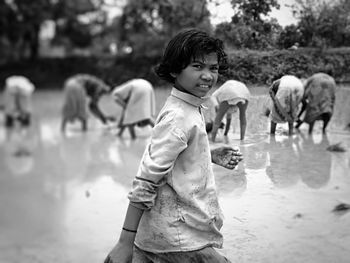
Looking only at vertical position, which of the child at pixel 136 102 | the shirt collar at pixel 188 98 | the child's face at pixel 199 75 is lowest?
the child at pixel 136 102

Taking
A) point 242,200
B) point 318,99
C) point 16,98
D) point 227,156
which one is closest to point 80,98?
point 16,98

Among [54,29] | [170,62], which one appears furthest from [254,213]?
[54,29]

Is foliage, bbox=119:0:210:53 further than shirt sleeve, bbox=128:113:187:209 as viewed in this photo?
Yes

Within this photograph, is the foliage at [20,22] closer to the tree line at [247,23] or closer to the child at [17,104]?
the tree line at [247,23]

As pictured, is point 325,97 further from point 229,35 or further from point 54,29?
point 54,29

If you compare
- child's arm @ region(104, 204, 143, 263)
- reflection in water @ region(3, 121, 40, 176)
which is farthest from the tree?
reflection in water @ region(3, 121, 40, 176)

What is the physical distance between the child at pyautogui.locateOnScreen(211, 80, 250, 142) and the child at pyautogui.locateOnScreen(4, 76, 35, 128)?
5393 mm

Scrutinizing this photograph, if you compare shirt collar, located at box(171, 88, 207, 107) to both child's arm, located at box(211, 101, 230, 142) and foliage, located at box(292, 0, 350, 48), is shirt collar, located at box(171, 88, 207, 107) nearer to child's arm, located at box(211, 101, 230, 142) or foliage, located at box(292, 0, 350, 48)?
child's arm, located at box(211, 101, 230, 142)

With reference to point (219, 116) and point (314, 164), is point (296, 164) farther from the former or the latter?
point (219, 116)

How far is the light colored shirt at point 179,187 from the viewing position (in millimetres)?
1049

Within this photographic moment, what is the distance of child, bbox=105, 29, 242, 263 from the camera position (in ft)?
3.50

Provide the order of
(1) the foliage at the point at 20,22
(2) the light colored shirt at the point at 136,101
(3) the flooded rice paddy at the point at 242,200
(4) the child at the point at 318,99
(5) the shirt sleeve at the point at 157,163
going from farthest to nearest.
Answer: (1) the foliage at the point at 20,22 < (2) the light colored shirt at the point at 136,101 < (4) the child at the point at 318,99 < (3) the flooded rice paddy at the point at 242,200 < (5) the shirt sleeve at the point at 157,163

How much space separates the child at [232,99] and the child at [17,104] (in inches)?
212

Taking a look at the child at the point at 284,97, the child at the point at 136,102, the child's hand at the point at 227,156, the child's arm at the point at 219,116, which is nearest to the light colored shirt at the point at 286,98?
the child at the point at 284,97
